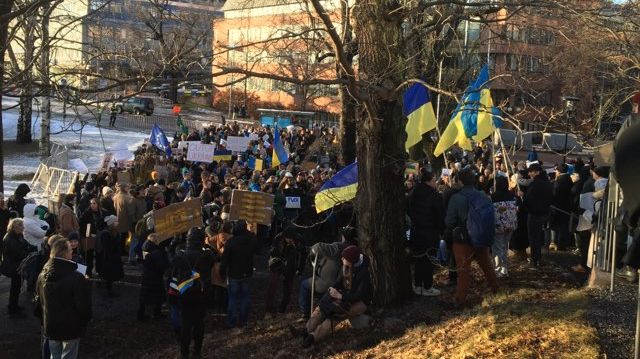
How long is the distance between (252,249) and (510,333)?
4039 millimetres

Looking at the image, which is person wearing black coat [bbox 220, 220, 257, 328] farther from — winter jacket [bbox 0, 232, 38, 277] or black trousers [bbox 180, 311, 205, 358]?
winter jacket [bbox 0, 232, 38, 277]

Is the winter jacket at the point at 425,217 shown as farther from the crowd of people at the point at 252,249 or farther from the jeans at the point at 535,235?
the jeans at the point at 535,235

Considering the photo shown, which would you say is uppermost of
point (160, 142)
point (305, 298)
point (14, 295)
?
point (160, 142)

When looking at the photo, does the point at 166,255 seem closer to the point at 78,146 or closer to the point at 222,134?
the point at 222,134

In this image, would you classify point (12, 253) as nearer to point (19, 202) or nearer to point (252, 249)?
point (19, 202)

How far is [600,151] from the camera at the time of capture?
7094mm

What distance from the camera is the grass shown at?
610 centimetres

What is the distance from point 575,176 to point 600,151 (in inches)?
258

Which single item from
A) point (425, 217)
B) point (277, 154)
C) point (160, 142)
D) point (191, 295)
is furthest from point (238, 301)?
point (160, 142)

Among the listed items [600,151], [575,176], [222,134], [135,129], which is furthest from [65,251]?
[135,129]

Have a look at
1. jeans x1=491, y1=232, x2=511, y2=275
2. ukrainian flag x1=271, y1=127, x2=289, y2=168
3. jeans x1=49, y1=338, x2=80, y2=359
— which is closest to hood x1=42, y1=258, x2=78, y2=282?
jeans x1=49, y1=338, x2=80, y2=359

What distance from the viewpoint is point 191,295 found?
26.1 ft

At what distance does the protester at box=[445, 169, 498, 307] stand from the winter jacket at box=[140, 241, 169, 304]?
4.31 m

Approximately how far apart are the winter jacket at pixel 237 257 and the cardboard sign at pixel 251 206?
8.89 feet
